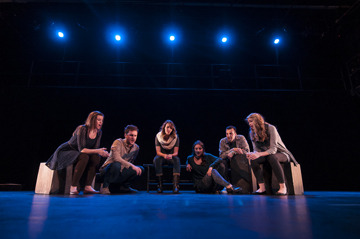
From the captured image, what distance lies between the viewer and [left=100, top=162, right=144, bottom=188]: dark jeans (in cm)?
225

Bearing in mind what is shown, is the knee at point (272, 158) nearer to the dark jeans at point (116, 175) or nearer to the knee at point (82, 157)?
the dark jeans at point (116, 175)

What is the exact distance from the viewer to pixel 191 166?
8.57ft

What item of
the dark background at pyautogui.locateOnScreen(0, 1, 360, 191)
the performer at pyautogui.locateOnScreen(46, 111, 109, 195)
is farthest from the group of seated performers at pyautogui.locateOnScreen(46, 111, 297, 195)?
the dark background at pyautogui.locateOnScreen(0, 1, 360, 191)

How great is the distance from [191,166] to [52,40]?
18.2ft

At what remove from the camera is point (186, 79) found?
5586 millimetres

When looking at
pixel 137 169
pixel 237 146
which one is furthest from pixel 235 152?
pixel 137 169

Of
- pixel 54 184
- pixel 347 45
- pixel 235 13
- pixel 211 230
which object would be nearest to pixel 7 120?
pixel 54 184

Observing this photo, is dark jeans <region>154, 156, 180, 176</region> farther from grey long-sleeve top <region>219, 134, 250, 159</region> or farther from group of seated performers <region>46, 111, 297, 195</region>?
grey long-sleeve top <region>219, 134, 250, 159</region>

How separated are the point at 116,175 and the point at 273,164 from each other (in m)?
1.74

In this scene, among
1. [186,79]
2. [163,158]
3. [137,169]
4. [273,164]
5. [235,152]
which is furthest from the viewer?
[186,79]

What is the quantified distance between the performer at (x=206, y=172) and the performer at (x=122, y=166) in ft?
2.30

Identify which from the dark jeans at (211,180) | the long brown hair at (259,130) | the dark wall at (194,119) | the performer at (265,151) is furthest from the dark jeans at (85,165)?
the dark wall at (194,119)

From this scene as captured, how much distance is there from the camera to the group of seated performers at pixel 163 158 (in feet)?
7.23

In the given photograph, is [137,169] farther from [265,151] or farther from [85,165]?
[265,151]
